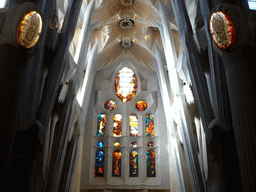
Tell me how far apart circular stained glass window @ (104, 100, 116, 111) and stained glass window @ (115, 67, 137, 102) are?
23.8 inches

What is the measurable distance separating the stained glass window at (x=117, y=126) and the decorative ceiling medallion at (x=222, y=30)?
10.4 m

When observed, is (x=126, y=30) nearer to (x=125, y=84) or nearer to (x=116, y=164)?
(x=125, y=84)

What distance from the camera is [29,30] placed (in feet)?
16.6

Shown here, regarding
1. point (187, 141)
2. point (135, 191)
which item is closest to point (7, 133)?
point (187, 141)

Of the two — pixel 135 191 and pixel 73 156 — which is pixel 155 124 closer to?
pixel 135 191

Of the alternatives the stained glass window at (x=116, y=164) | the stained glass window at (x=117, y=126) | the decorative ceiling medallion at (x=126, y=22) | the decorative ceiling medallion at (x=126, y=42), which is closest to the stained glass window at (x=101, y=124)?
the stained glass window at (x=117, y=126)

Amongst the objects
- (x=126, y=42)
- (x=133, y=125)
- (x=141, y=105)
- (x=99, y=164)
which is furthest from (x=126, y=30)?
(x=99, y=164)

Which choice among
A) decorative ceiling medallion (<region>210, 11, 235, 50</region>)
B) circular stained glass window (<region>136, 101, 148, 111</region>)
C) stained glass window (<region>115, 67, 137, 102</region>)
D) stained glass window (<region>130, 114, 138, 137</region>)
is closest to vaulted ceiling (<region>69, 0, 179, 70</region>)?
stained glass window (<region>115, 67, 137, 102</region>)

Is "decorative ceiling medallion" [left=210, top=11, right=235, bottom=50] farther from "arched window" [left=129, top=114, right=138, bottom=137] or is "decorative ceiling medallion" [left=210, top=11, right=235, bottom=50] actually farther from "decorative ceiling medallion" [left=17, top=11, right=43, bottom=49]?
"arched window" [left=129, top=114, right=138, bottom=137]

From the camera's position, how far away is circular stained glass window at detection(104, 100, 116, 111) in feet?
51.7

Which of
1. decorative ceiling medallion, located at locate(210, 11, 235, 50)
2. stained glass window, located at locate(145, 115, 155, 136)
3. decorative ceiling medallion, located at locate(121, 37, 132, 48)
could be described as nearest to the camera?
decorative ceiling medallion, located at locate(210, 11, 235, 50)

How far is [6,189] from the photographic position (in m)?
4.35

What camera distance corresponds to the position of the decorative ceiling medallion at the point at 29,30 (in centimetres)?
492

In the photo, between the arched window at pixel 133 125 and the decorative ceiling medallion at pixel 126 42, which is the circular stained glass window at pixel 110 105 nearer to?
the arched window at pixel 133 125
